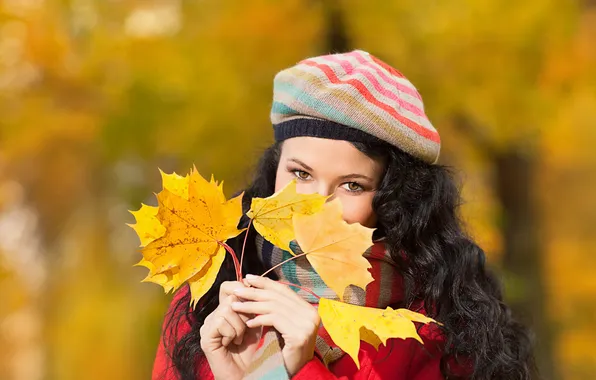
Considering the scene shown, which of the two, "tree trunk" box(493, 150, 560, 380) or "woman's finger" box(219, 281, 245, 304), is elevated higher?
"woman's finger" box(219, 281, 245, 304)

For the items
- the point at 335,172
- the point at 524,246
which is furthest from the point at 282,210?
the point at 524,246

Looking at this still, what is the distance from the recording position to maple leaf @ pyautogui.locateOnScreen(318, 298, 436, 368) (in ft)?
4.90

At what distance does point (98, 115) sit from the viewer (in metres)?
5.81

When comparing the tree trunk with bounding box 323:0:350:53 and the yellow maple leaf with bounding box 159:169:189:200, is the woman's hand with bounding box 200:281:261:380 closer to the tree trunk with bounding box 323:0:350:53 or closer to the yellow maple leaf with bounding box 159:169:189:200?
the yellow maple leaf with bounding box 159:169:189:200

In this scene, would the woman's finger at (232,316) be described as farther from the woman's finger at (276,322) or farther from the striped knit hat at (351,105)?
the striped knit hat at (351,105)

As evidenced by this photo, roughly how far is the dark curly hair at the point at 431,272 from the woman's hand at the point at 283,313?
1.32 ft

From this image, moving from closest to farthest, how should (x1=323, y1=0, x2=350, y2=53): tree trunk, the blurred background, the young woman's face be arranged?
the young woman's face < the blurred background < (x1=323, y1=0, x2=350, y2=53): tree trunk

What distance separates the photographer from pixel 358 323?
152cm

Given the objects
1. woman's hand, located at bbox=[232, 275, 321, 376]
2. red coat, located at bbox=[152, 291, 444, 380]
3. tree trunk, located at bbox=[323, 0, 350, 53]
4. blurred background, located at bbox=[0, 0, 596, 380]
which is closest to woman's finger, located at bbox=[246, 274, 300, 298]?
woman's hand, located at bbox=[232, 275, 321, 376]

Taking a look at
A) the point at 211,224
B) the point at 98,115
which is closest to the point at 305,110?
the point at 211,224

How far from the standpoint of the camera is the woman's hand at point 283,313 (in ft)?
5.19

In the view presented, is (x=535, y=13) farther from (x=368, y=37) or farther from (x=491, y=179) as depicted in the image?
(x=491, y=179)

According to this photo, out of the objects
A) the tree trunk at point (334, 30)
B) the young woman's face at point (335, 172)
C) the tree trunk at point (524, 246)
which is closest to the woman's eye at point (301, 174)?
the young woman's face at point (335, 172)

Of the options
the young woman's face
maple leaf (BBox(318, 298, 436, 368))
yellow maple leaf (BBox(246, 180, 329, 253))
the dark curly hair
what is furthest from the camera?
the dark curly hair
